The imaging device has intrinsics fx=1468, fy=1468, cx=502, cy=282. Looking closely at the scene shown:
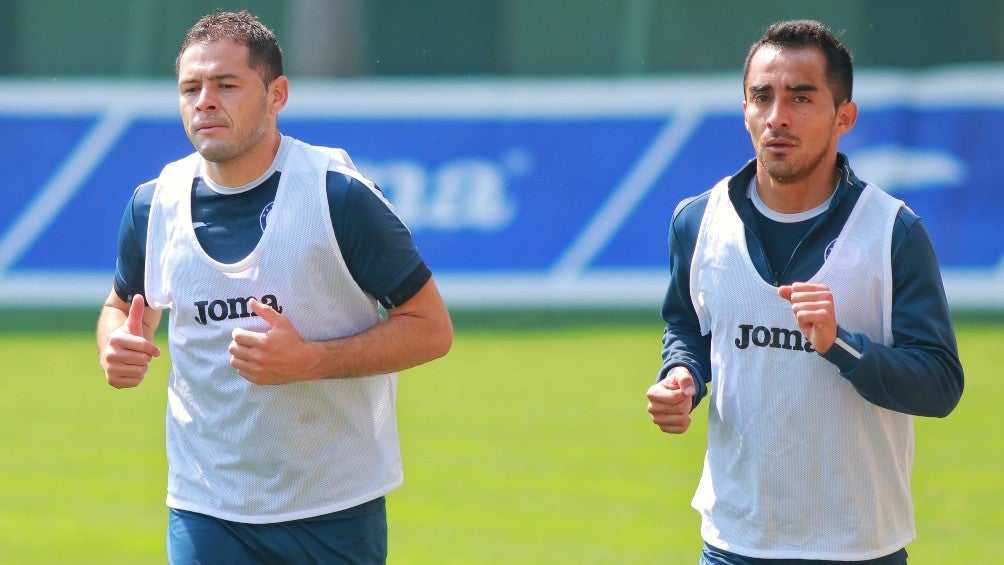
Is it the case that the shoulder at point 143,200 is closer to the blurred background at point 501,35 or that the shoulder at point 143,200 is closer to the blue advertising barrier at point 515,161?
the blue advertising barrier at point 515,161

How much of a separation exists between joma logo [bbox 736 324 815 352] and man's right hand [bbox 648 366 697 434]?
0.19 metres

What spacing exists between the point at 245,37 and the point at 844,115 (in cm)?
172

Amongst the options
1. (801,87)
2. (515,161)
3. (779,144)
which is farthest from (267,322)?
(515,161)

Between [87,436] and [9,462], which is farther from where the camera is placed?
[87,436]

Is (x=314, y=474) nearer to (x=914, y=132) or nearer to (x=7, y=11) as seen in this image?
(x=914, y=132)

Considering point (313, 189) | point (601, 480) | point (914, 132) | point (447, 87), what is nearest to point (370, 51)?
point (447, 87)

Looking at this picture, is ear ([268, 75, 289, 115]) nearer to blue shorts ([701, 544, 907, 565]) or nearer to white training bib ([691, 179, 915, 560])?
white training bib ([691, 179, 915, 560])

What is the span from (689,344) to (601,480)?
170 inches

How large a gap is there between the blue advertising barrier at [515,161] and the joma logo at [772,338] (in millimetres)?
10158

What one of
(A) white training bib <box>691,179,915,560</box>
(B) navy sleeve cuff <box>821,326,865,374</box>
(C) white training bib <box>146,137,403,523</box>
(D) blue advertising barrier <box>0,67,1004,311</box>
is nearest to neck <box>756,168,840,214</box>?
(A) white training bib <box>691,179,915,560</box>

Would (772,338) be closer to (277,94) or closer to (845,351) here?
(845,351)

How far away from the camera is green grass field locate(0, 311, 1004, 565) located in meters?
7.22

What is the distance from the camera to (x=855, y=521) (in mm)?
3902

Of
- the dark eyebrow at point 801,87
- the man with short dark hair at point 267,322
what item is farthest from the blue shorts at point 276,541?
the dark eyebrow at point 801,87
